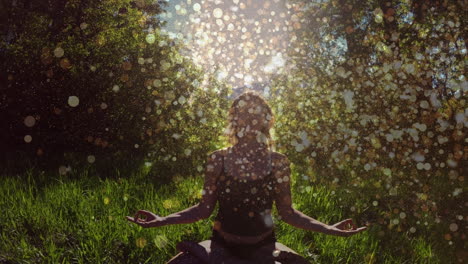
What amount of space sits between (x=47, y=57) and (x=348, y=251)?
268 inches

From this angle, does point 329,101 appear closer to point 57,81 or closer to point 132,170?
point 132,170

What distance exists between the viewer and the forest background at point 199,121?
6074 mm

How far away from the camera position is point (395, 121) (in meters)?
8.39

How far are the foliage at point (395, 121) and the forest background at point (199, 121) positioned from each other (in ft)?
0.11

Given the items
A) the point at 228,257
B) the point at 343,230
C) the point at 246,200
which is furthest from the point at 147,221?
the point at 343,230

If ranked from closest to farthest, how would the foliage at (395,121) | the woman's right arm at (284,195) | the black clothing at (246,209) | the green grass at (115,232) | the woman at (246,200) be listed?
the woman at (246,200)
the black clothing at (246,209)
the woman's right arm at (284,195)
the green grass at (115,232)
the foliage at (395,121)

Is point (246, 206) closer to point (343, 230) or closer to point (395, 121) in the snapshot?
point (343, 230)

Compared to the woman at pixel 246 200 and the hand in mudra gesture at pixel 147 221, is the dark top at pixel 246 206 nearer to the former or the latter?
the woman at pixel 246 200

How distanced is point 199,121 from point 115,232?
17.7 ft

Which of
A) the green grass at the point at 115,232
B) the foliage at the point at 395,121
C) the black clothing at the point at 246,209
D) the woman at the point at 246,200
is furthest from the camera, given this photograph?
the foliage at the point at 395,121

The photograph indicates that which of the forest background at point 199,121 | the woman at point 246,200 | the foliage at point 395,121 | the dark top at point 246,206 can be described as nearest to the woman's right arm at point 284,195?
the woman at point 246,200

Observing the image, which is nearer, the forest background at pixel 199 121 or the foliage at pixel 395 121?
the forest background at pixel 199 121

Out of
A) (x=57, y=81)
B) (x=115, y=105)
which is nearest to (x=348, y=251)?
(x=115, y=105)

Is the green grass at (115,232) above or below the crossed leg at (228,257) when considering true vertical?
below
